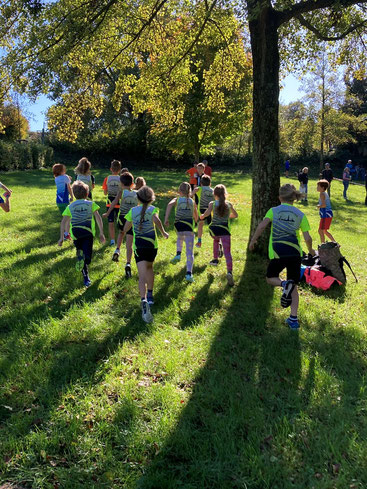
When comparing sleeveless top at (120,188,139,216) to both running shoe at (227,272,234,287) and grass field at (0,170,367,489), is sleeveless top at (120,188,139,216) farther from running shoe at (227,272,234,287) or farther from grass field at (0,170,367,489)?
running shoe at (227,272,234,287)

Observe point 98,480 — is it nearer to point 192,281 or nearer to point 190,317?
point 190,317

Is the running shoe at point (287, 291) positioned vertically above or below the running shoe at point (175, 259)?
above

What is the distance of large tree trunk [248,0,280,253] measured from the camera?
7.28m

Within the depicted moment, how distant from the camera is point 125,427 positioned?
3346 millimetres

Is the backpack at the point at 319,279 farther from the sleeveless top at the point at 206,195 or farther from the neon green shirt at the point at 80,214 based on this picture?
the neon green shirt at the point at 80,214

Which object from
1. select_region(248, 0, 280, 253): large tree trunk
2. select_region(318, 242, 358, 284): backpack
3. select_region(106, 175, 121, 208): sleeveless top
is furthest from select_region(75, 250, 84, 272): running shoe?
select_region(318, 242, 358, 284): backpack

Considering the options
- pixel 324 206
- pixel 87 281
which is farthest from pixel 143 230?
pixel 324 206

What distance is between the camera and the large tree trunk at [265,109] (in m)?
7.28

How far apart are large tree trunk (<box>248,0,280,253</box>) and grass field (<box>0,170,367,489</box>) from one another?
79.2 inches

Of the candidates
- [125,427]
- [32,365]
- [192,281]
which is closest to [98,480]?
[125,427]

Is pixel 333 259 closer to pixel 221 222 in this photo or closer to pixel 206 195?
pixel 221 222

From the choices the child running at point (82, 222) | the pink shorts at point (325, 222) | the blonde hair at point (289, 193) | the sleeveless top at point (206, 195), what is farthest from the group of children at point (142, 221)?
the pink shorts at point (325, 222)

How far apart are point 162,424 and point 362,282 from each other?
6218mm

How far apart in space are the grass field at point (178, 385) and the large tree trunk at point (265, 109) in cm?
201
